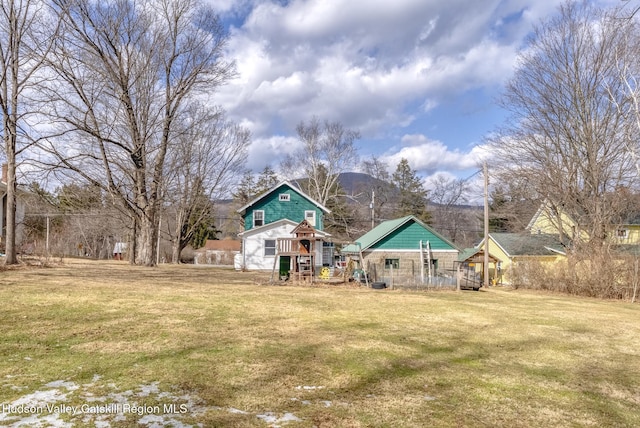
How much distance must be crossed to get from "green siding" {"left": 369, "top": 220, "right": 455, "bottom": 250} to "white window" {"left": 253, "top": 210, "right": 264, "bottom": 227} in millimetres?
9679

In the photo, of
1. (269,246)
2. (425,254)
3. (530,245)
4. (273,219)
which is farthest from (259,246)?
(530,245)

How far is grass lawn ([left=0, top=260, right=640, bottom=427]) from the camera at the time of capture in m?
4.45

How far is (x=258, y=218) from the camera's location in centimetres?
3281

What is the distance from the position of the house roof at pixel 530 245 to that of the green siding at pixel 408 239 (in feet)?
30.3

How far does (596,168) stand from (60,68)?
96.9ft

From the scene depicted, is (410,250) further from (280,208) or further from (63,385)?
(63,385)

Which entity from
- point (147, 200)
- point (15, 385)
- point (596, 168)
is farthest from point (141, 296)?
point (596, 168)

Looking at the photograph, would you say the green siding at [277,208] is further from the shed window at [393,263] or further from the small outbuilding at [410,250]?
the shed window at [393,263]

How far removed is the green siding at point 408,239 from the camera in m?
27.2

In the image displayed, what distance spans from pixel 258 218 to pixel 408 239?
11.7 metres

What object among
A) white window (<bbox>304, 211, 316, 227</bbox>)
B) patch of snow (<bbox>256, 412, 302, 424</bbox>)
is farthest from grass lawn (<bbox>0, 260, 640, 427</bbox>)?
white window (<bbox>304, 211, 316, 227</bbox>)

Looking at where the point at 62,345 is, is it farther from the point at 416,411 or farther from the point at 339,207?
the point at 339,207

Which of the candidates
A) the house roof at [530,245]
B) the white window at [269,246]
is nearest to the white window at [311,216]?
the white window at [269,246]

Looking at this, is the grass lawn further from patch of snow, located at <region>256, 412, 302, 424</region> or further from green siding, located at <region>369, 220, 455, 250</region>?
green siding, located at <region>369, 220, 455, 250</region>
